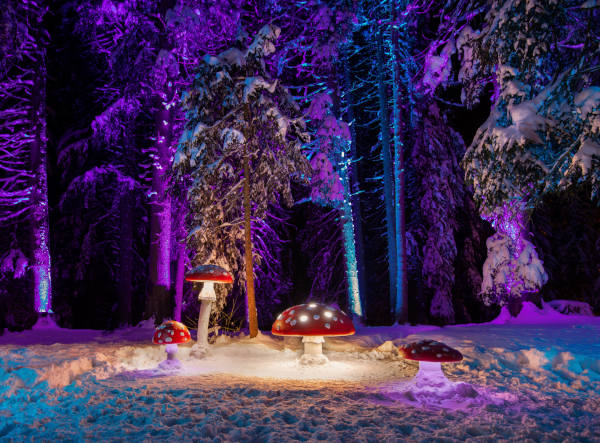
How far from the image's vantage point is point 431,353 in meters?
6.25

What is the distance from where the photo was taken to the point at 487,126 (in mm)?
6375

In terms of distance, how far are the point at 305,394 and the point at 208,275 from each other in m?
4.18

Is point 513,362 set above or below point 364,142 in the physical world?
below

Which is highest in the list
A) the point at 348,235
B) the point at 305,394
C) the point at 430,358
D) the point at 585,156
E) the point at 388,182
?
the point at 388,182

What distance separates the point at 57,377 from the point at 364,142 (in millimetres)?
15316

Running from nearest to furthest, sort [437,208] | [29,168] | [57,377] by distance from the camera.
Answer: [57,377] < [29,168] < [437,208]

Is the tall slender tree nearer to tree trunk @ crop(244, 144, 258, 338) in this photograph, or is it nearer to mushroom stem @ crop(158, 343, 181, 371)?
tree trunk @ crop(244, 144, 258, 338)

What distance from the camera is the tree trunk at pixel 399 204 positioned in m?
13.3

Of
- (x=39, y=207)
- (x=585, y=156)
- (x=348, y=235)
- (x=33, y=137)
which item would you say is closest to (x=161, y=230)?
(x=39, y=207)

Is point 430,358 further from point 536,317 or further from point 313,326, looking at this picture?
point 536,317

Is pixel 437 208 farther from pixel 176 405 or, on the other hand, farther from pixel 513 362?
pixel 176 405

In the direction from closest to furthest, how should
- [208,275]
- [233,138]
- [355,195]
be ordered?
[208,275] → [233,138] → [355,195]

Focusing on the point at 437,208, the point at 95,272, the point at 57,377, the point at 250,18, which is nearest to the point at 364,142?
the point at 437,208

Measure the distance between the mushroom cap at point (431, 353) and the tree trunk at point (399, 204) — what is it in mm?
6868
